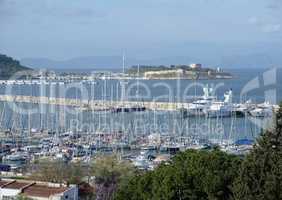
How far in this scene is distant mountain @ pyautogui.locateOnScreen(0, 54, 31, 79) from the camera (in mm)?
78113

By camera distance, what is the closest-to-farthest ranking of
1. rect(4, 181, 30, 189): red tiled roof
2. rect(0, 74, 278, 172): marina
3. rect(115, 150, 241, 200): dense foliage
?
1. rect(115, 150, 241, 200): dense foliage
2. rect(4, 181, 30, 189): red tiled roof
3. rect(0, 74, 278, 172): marina

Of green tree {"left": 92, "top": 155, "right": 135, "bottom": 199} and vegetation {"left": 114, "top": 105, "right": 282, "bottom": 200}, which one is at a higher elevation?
vegetation {"left": 114, "top": 105, "right": 282, "bottom": 200}

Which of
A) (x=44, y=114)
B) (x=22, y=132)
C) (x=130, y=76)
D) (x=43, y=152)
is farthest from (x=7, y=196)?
(x=130, y=76)

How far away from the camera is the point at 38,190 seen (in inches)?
489

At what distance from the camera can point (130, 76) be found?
8831 centimetres

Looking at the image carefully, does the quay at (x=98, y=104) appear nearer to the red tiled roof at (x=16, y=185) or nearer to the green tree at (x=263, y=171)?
the red tiled roof at (x=16, y=185)

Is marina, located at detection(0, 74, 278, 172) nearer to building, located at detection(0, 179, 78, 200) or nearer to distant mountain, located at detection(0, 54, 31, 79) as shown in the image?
building, located at detection(0, 179, 78, 200)

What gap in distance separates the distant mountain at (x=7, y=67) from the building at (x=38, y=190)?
65.0 meters

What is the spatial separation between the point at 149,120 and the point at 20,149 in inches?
489

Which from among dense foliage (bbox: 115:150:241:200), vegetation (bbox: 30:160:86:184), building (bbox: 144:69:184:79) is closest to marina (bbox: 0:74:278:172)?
vegetation (bbox: 30:160:86:184)

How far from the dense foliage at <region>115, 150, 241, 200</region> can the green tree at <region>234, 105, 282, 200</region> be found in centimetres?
63

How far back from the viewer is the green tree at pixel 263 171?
738cm

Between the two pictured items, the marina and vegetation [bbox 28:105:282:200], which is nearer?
vegetation [bbox 28:105:282:200]

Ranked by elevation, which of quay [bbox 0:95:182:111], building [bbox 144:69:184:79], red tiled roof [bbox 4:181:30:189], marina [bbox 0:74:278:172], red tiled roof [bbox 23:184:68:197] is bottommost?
red tiled roof [bbox 23:184:68:197]
